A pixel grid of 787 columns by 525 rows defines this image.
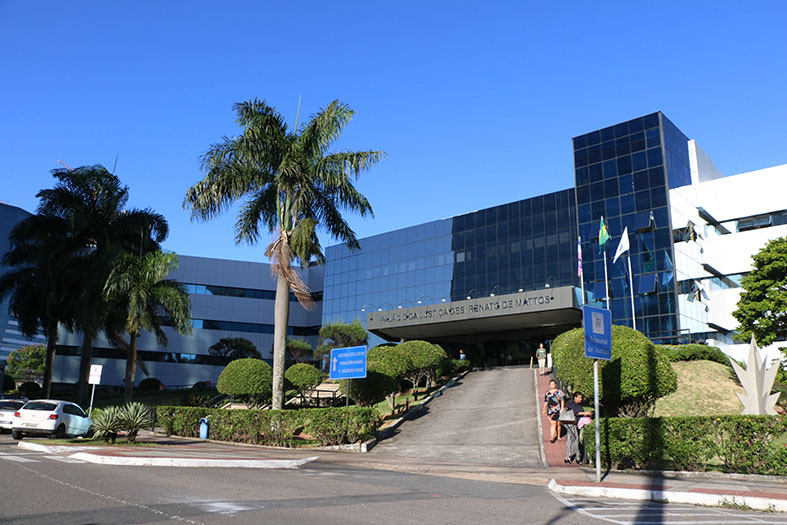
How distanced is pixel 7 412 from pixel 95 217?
15.7 m

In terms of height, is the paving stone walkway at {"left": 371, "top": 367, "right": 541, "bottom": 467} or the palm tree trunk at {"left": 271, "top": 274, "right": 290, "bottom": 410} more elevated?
the palm tree trunk at {"left": 271, "top": 274, "right": 290, "bottom": 410}

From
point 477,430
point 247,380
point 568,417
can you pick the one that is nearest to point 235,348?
point 247,380

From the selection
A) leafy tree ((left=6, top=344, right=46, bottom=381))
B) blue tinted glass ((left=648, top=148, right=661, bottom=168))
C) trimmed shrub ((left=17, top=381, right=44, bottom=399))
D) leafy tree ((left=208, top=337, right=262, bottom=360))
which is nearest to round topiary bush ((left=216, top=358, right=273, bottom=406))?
trimmed shrub ((left=17, top=381, right=44, bottom=399))

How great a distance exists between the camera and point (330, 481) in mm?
11016

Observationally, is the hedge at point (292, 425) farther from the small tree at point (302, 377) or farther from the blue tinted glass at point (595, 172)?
the blue tinted glass at point (595, 172)

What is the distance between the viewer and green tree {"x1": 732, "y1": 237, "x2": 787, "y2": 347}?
3095 cm

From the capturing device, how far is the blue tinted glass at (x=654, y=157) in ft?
146

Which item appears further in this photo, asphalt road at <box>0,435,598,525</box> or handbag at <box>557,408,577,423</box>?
handbag at <box>557,408,577,423</box>

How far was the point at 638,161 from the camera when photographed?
149 ft

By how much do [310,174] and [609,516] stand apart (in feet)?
55.7

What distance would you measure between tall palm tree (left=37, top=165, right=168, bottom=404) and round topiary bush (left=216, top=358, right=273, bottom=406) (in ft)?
29.8

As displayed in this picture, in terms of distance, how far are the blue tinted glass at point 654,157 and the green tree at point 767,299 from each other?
1388 cm

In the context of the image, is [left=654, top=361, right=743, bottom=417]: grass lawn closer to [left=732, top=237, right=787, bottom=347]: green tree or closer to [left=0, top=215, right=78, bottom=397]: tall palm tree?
[left=732, top=237, right=787, bottom=347]: green tree

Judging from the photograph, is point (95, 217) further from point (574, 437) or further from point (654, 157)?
point (654, 157)
